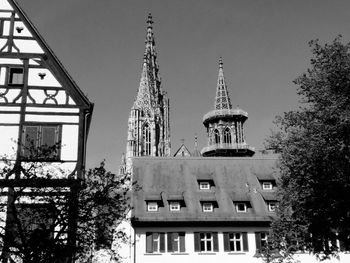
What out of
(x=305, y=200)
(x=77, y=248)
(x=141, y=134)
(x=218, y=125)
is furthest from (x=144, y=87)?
(x=77, y=248)

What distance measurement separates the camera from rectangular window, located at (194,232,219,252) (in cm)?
2975

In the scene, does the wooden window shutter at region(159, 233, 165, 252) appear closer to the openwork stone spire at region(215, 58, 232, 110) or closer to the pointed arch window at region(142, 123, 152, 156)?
the openwork stone spire at region(215, 58, 232, 110)

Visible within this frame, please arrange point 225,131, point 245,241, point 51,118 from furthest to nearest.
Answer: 1. point 225,131
2. point 245,241
3. point 51,118

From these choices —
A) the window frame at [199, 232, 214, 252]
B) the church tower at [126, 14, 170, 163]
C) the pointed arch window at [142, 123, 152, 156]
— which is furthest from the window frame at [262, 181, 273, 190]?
the pointed arch window at [142, 123, 152, 156]

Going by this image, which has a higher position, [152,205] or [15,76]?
[15,76]

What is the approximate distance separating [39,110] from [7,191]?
3.49 m

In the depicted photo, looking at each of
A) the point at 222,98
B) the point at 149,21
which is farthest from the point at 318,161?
the point at 149,21

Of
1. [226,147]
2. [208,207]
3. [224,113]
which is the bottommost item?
[208,207]

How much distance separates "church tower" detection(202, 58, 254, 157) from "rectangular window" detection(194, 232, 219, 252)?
5278cm

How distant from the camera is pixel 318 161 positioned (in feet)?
68.9

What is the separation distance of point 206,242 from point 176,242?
1.81 m

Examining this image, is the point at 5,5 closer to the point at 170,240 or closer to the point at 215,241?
the point at 170,240

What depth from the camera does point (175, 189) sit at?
1271 inches

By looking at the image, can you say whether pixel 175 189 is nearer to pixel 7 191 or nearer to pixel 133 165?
pixel 133 165
